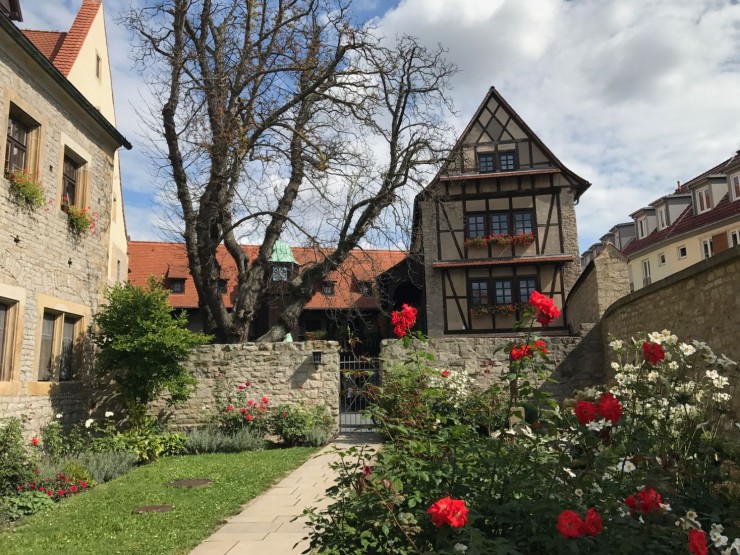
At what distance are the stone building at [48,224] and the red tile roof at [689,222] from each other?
25.0 m

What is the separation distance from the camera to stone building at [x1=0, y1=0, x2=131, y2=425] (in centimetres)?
837

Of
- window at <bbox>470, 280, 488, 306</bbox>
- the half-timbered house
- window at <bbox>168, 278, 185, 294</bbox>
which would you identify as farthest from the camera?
window at <bbox>168, 278, 185, 294</bbox>

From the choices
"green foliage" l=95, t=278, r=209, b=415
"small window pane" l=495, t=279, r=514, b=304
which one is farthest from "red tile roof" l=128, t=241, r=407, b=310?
"green foliage" l=95, t=278, r=209, b=415

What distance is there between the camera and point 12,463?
6754 mm

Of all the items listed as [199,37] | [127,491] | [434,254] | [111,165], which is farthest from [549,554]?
[434,254]

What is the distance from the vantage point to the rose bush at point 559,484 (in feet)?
7.98

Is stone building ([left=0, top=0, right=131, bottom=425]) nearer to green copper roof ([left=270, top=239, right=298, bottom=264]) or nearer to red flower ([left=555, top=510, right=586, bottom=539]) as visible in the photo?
red flower ([left=555, top=510, right=586, bottom=539])

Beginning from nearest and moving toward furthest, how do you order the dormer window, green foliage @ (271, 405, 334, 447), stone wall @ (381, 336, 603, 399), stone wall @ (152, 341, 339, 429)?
green foliage @ (271, 405, 334, 447), stone wall @ (152, 341, 339, 429), stone wall @ (381, 336, 603, 399), the dormer window

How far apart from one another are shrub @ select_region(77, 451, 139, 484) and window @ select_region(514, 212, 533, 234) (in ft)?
47.7

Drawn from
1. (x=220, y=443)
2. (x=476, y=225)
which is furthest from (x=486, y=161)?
(x=220, y=443)

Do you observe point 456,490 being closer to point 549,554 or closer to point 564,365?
point 549,554

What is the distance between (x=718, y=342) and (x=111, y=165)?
11.5 meters

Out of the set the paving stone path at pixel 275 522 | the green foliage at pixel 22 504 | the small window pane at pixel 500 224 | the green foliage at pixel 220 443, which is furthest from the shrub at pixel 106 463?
the small window pane at pixel 500 224

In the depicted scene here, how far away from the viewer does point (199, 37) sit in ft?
46.0
